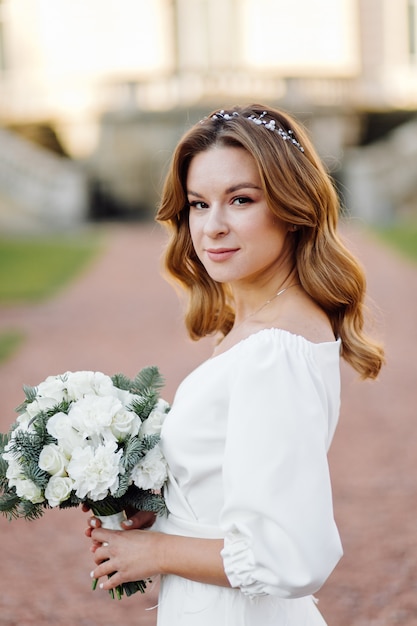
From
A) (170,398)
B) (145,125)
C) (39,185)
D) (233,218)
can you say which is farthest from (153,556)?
(145,125)

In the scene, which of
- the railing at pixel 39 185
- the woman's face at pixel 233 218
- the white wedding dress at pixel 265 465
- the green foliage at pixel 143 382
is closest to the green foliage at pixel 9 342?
the green foliage at pixel 143 382

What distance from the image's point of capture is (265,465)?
186cm

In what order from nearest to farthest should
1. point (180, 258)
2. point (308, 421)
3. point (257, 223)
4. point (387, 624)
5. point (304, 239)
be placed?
point (308, 421) → point (257, 223) → point (304, 239) → point (180, 258) → point (387, 624)

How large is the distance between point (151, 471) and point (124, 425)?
5.5 inches

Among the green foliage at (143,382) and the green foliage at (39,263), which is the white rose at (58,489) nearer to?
Result: the green foliage at (143,382)

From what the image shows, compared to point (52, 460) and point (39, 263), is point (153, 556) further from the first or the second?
point (39, 263)

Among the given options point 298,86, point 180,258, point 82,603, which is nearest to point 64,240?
point 298,86

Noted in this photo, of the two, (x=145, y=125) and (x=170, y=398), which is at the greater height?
(x=145, y=125)

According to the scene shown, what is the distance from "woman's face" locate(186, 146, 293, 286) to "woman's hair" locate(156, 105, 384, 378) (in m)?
0.03

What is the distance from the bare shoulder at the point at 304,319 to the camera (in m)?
2.11

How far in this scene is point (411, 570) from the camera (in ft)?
14.9

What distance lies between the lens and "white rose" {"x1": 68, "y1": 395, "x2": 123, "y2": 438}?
2227mm

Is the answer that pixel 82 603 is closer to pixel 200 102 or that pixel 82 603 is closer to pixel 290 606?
pixel 290 606

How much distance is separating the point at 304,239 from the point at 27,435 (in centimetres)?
86
